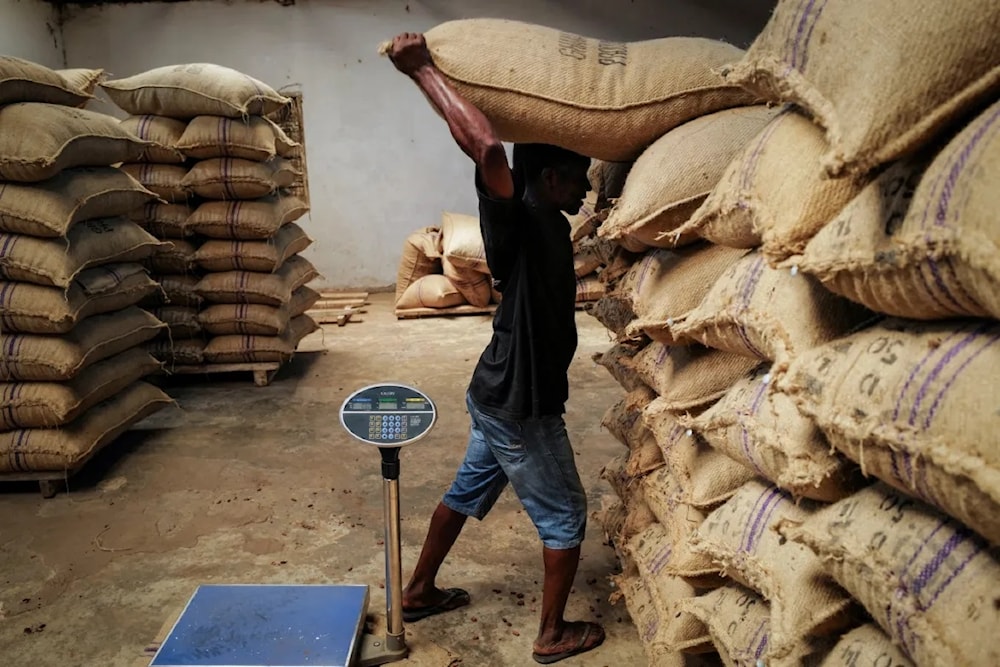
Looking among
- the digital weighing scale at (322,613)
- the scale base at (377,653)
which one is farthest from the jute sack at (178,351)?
the scale base at (377,653)

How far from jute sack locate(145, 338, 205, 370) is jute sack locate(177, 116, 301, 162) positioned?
1.29 meters

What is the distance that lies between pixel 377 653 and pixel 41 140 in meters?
2.69

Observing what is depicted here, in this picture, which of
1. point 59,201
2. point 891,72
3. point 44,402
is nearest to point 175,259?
point 59,201

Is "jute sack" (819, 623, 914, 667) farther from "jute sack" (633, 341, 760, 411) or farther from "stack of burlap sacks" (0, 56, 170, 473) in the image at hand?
"stack of burlap sacks" (0, 56, 170, 473)

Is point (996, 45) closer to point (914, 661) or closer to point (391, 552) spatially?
point (914, 661)

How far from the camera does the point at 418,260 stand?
7.73 metres

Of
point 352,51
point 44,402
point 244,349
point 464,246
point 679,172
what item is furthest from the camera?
point 352,51

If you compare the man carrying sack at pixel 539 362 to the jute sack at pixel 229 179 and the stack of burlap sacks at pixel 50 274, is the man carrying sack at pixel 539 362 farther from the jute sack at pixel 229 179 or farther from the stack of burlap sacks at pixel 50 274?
the jute sack at pixel 229 179

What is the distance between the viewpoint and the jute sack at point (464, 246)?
23.2 feet

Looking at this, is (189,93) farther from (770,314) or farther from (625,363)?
(770,314)

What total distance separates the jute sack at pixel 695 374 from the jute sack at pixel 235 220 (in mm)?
3591

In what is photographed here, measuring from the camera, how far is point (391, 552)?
2.27 m

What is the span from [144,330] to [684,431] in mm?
3283

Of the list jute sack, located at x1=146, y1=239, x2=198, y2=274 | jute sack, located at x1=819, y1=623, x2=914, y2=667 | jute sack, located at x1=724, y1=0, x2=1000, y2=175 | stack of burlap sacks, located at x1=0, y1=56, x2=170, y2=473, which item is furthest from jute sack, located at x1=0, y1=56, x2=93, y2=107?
jute sack, located at x1=819, y1=623, x2=914, y2=667
